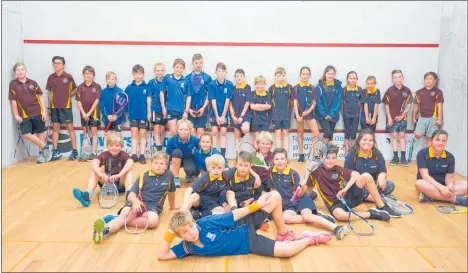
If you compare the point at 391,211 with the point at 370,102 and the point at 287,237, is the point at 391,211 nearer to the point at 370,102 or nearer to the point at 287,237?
the point at 287,237

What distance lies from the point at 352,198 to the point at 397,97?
2141 millimetres

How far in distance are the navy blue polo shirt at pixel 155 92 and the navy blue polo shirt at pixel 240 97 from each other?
0.73 m

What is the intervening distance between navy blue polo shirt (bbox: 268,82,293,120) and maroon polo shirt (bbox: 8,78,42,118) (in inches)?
90.6

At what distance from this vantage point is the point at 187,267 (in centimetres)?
256

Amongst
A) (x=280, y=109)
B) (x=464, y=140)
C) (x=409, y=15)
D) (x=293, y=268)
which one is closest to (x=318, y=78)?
(x=280, y=109)

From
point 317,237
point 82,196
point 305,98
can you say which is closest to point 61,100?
point 82,196

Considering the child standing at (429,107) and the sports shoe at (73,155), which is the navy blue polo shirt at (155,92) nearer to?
the sports shoe at (73,155)

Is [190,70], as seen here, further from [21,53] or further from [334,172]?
[334,172]

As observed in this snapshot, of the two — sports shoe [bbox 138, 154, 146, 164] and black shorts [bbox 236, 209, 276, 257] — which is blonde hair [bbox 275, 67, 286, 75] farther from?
black shorts [bbox 236, 209, 276, 257]

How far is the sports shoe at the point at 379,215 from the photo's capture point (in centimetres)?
326

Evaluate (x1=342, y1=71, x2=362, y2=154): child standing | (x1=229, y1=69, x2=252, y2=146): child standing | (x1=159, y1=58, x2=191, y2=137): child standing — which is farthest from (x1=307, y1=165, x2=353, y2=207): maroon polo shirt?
(x1=159, y1=58, x2=191, y2=137): child standing

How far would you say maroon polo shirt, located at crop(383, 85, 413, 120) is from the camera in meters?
5.15

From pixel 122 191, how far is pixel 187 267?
4.80ft

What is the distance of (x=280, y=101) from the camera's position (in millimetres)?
5070
